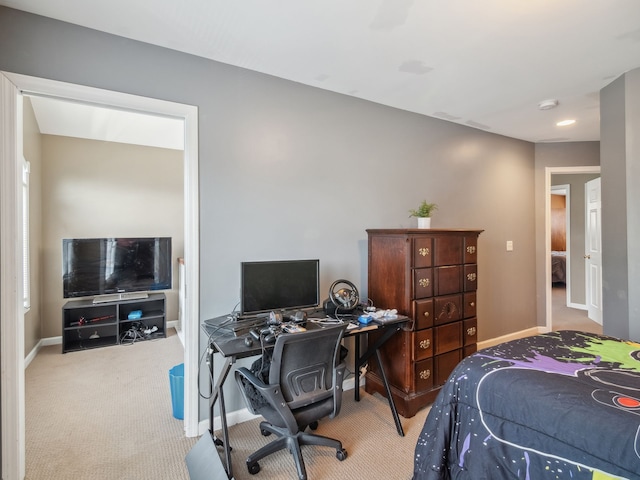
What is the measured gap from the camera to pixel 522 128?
3551 mm

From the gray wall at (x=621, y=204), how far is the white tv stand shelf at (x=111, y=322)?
188 inches

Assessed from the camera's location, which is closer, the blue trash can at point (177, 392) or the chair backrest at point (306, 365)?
the chair backrest at point (306, 365)

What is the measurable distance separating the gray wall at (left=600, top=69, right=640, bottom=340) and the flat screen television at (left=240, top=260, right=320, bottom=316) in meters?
2.38

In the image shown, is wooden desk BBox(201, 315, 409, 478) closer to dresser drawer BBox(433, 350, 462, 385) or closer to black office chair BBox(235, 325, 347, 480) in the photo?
black office chair BBox(235, 325, 347, 480)

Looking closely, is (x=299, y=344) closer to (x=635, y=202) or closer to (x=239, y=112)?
(x=239, y=112)

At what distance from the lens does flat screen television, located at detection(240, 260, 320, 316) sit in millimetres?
2111

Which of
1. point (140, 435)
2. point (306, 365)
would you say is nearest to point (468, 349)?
point (306, 365)

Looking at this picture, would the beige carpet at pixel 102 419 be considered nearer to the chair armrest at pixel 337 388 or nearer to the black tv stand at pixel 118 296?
the black tv stand at pixel 118 296

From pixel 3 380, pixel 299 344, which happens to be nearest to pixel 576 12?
pixel 299 344

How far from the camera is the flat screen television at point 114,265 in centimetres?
373

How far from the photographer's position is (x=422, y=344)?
2.44 m

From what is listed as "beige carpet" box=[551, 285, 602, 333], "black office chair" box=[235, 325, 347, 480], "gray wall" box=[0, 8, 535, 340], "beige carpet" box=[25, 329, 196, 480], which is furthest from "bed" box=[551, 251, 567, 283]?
Answer: "beige carpet" box=[25, 329, 196, 480]

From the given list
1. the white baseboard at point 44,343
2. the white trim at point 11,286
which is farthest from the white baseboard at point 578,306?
the white baseboard at point 44,343

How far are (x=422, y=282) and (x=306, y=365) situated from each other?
1189mm
